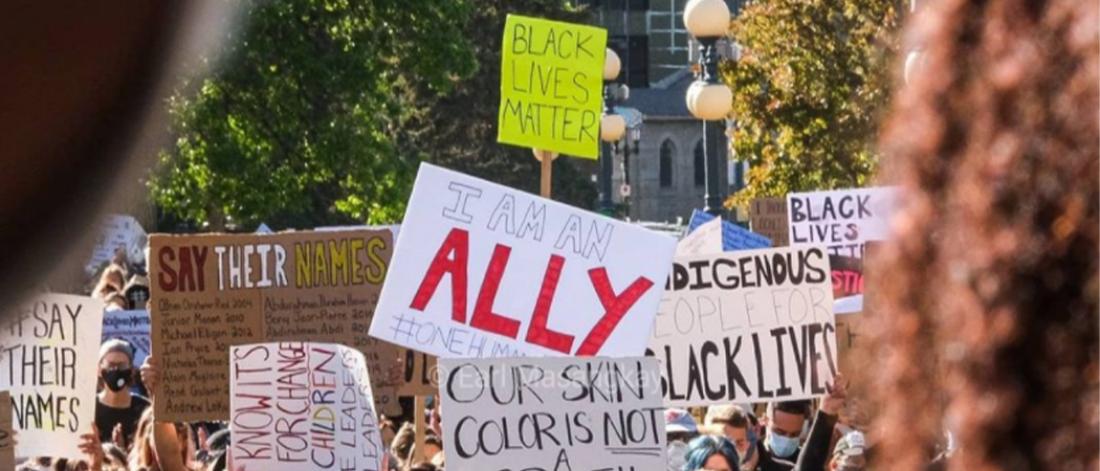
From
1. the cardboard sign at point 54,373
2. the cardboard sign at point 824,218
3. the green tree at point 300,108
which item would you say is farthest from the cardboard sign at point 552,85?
the green tree at point 300,108

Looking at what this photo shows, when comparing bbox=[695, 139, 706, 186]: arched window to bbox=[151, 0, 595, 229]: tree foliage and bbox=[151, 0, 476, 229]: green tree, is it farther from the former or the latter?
bbox=[151, 0, 476, 229]: green tree

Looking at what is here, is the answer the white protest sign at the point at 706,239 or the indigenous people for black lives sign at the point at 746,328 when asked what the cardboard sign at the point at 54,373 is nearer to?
the indigenous people for black lives sign at the point at 746,328

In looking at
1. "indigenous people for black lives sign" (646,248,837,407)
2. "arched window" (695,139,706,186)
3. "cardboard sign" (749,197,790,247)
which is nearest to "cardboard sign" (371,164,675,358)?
"indigenous people for black lives sign" (646,248,837,407)

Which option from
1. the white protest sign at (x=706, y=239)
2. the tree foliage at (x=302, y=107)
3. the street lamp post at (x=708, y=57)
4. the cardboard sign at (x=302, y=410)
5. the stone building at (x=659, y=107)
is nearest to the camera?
the cardboard sign at (x=302, y=410)

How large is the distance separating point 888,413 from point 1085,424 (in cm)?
16

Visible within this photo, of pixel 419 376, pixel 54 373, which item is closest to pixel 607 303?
pixel 419 376

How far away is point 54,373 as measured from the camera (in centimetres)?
773

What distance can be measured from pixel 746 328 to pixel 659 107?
85.7 m

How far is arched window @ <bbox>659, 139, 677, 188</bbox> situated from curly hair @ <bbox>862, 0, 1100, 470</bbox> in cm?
9327

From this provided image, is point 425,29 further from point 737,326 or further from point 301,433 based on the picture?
point 301,433

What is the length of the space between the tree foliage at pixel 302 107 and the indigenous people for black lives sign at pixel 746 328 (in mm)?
18348

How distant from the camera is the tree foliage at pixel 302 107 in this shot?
2767 cm

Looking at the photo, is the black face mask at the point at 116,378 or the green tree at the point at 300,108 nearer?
the black face mask at the point at 116,378

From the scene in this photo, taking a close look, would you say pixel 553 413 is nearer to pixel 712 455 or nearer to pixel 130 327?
pixel 712 455
